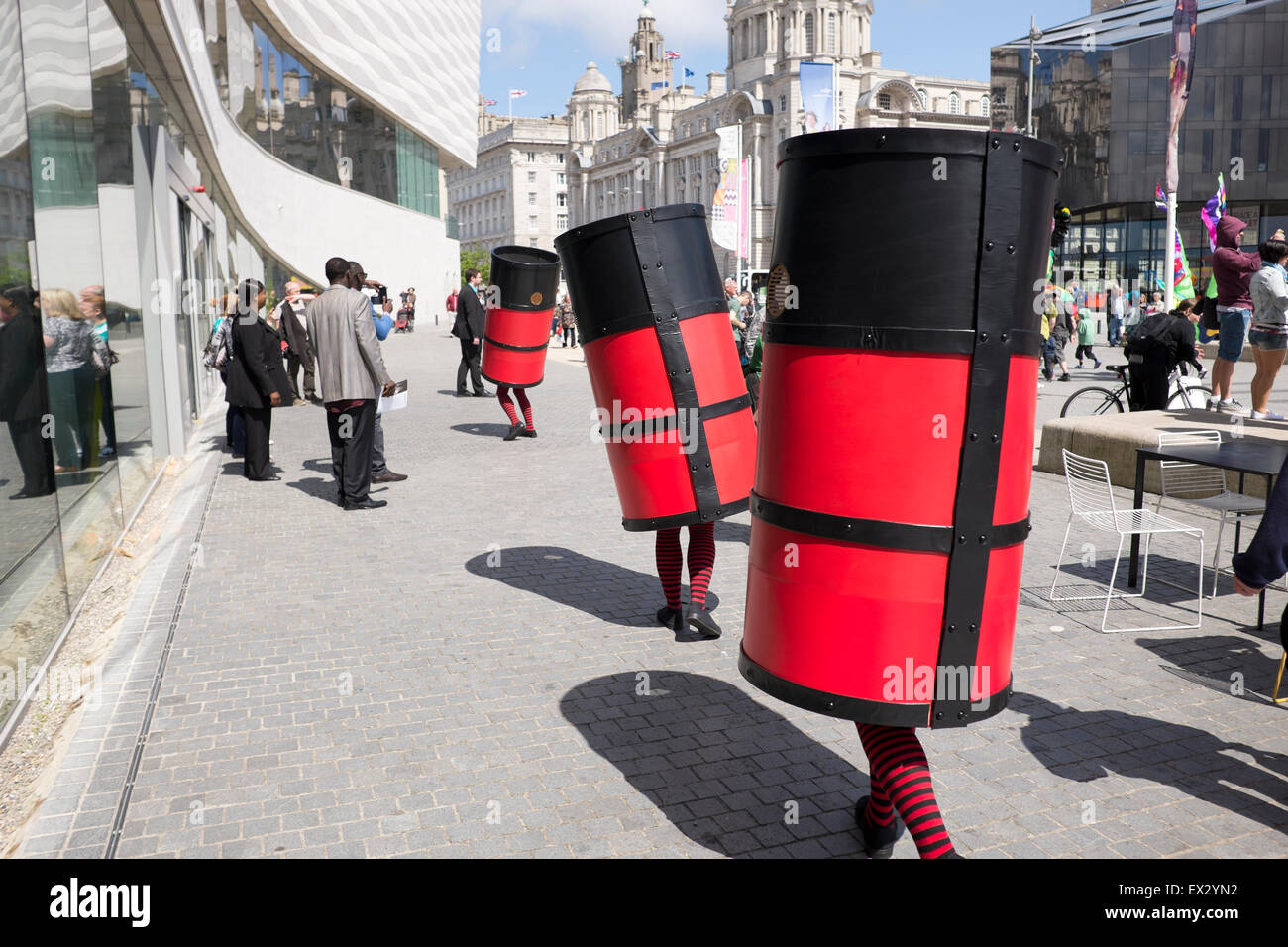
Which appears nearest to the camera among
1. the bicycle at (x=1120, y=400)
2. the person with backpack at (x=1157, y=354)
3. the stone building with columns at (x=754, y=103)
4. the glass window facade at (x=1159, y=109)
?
the person with backpack at (x=1157, y=354)

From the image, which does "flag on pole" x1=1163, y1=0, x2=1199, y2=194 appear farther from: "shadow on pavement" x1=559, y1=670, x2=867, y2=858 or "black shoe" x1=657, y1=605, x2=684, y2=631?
"shadow on pavement" x1=559, y1=670, x2=867, y2=858

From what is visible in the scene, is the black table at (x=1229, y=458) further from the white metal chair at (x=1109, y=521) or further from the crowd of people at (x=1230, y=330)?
the crowd of people at (x=1230, y=330)

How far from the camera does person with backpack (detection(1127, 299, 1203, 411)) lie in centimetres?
1065

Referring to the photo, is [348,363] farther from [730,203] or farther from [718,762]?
[730,203]

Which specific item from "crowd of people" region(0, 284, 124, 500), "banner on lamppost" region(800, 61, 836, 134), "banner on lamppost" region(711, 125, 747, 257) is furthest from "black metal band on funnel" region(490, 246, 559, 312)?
"banner on lamppost" region(711, 125, 747, 257)

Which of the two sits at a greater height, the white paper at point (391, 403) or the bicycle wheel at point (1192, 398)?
the white paper at point (391, 403)

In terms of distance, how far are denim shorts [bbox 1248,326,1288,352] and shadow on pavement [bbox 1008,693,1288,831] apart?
21.8 feet

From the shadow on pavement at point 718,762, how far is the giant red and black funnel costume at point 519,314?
849 centimetres

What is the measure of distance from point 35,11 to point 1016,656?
6.16 m

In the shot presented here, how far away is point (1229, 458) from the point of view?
6.01 metres

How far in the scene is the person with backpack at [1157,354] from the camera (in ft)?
34.9

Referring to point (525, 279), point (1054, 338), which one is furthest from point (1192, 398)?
point (525, 279)

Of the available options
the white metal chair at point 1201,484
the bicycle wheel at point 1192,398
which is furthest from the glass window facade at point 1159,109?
the white metal chair at point 1201,484
